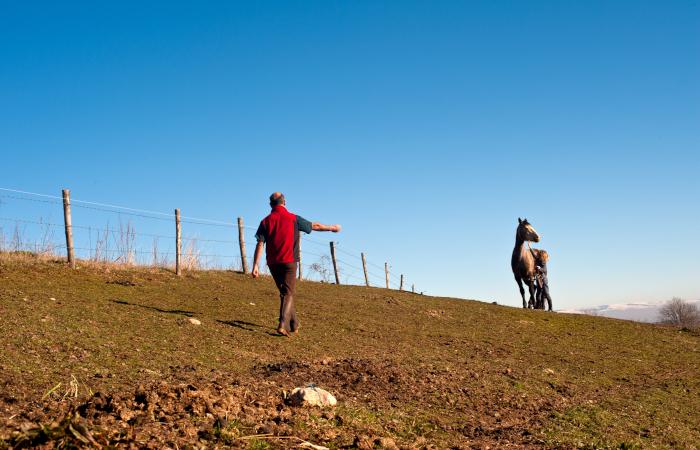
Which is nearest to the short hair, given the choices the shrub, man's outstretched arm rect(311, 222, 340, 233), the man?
the man

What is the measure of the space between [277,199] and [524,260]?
41.7 feet

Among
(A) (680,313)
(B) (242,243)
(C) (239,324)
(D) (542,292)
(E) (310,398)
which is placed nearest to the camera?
(E) (310,398)

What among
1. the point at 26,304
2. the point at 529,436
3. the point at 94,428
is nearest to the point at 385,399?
the point at 529,436

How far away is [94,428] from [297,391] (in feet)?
5.87

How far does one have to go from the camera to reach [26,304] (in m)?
7.65

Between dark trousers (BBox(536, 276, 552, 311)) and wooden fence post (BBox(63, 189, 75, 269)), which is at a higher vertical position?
wooden fence post (BBox(63, 189, 75, 269))

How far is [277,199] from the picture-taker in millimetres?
7863

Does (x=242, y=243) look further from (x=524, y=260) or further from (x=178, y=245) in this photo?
(x=524, y=260)

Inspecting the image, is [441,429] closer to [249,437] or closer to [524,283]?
[249,437]

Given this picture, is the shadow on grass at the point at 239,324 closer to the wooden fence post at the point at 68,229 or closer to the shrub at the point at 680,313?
the wooden fence post at the point at 68,229

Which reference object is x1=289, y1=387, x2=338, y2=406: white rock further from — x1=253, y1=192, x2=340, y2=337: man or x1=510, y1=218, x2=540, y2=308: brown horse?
x1=510, y1=218, x2=540, y2=308: brown horse

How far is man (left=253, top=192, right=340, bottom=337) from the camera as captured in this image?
764 cm

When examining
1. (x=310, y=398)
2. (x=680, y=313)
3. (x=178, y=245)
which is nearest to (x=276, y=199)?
(x=310, y=398)

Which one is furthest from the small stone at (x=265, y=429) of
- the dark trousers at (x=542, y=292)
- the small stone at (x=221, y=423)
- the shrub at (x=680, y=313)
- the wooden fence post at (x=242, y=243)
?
the shrub at (x=680, y=313)
